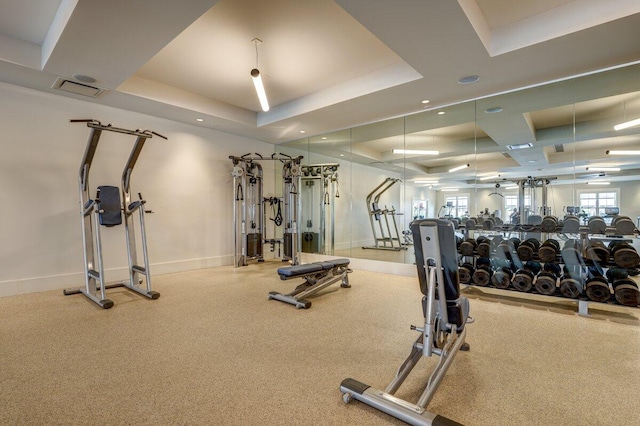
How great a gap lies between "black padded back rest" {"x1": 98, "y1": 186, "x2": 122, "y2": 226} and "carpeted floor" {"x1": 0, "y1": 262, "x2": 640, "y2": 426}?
961 millimetres

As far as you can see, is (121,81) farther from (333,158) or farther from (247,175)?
(333,158)

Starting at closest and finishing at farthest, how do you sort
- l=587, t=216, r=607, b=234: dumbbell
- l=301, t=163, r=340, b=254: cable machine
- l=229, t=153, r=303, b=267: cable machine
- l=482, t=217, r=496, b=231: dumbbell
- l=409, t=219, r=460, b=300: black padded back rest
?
1. l=409, t=219, r=460, b=300: black padded back rest
2. l=587, t=216, r=607, b=234: dumbbell
3. l=482, t=217, r=496, b=231: dumbbell
4. l=229, t=153, r=303, b=267: cable machine
5. l=301, t=163, r=340, b=254: cable machine

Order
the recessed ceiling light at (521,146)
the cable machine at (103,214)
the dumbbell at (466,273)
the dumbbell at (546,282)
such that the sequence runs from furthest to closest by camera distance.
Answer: the recessed ceiling light at (521,146)
the dumbbell at (466,273)
the cable machine at (103,214)
the dumbbell at (546,282)

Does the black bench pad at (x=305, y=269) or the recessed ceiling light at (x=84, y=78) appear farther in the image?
the recessed ceiling light at (x=84, y=78)

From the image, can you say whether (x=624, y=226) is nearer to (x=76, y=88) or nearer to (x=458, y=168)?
(x=458, y=168)

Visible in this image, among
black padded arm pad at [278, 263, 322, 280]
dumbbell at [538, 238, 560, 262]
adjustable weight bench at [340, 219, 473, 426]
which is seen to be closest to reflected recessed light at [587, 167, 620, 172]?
dumbbell at [538, 238, 560, 262]

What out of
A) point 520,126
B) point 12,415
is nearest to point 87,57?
point 12,415

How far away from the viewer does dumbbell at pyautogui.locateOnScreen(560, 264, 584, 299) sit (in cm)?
320

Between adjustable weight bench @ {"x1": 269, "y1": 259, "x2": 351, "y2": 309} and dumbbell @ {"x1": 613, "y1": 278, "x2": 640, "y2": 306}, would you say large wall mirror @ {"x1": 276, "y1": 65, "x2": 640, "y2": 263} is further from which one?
adjustable weight bench @ {"x1": 269, "y1": 259, "x2": 351, "y2": 309}

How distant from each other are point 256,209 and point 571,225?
4.96 meters

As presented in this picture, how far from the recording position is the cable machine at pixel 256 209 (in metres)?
5.82

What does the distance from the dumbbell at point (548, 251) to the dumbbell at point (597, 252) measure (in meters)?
0.26

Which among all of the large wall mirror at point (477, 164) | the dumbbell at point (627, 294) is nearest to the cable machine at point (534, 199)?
the large wall mirror at point (477, 164)

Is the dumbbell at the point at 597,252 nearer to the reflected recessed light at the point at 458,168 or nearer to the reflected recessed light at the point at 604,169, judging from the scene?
the reflected recessed light at the point at 604,169
